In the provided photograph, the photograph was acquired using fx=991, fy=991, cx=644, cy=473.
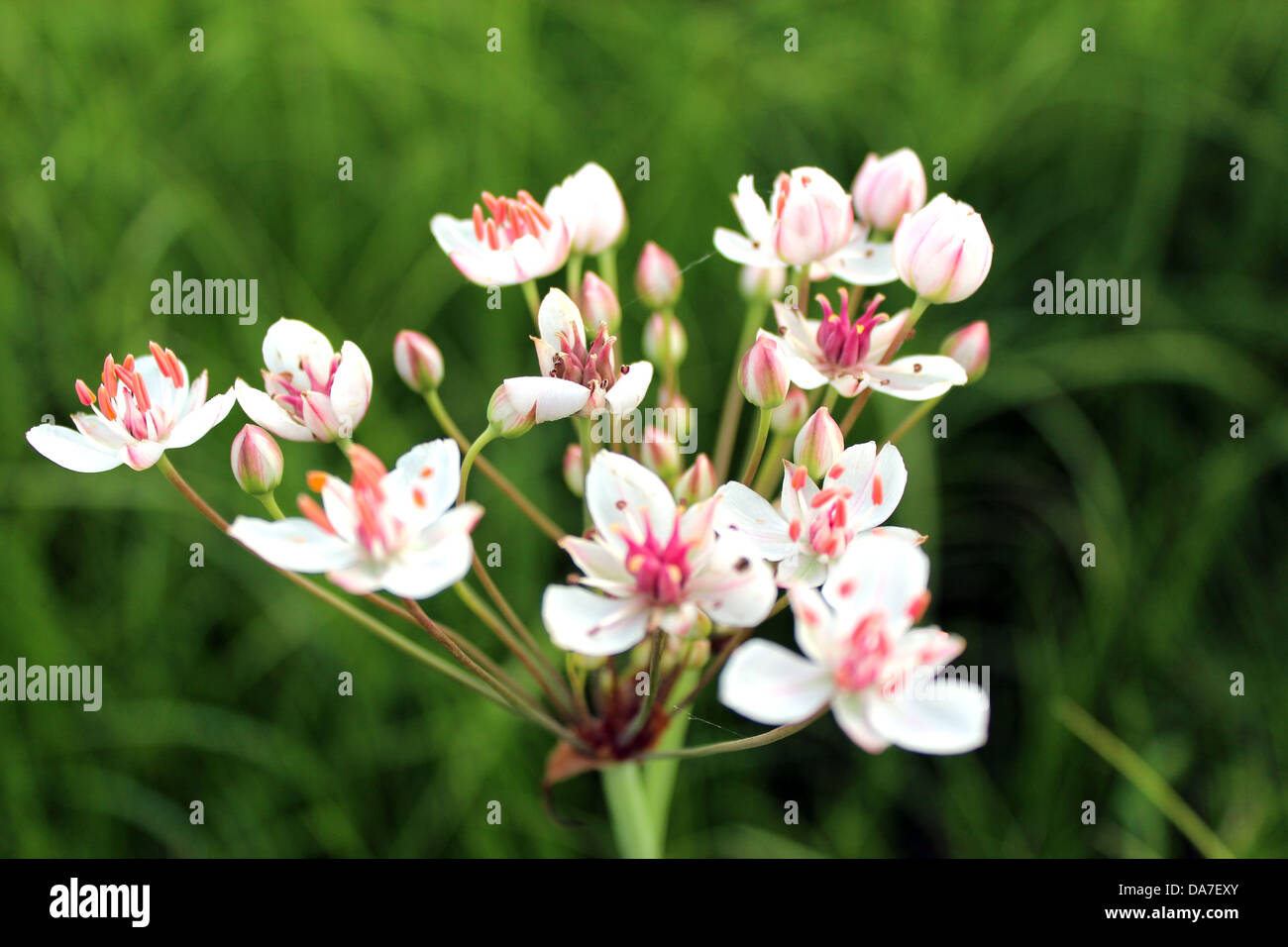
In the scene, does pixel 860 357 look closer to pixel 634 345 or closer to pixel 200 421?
pixel 200 421

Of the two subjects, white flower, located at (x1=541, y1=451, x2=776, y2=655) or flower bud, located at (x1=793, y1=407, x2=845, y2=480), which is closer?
white flower, located at (x1=541, y1=451, x2=776, y2=655)

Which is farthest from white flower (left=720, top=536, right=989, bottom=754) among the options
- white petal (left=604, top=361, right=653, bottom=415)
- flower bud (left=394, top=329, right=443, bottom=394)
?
flower bud (left=394, top=329, right=443, bottom=394)

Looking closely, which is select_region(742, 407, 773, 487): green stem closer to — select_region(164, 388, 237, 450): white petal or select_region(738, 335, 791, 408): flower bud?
select_region(738, 335, 791, 408): flower bud

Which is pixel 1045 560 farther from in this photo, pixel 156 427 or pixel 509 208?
pixel 156 427

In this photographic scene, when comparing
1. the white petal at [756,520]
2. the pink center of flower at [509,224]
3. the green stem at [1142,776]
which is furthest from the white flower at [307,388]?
the green stem at [1142,776]

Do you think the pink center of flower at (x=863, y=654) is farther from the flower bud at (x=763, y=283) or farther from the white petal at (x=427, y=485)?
the flower bud at (x=763, y=283)
